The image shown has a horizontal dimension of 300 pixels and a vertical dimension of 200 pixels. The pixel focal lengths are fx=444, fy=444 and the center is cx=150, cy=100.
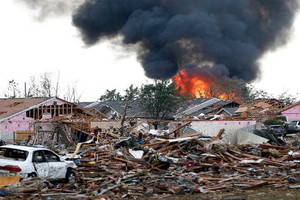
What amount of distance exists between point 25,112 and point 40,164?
34.8m

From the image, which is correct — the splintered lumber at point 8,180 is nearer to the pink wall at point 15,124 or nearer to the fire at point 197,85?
the pink wall at point 15,124

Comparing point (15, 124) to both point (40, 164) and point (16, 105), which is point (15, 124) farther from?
point (40, 164)

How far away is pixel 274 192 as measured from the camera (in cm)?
1441

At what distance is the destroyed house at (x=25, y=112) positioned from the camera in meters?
47.0

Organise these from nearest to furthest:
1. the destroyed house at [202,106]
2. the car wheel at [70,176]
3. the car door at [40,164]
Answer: the car door at [40,164], the car wheel at [70,176], the destroyed house at [202,106]

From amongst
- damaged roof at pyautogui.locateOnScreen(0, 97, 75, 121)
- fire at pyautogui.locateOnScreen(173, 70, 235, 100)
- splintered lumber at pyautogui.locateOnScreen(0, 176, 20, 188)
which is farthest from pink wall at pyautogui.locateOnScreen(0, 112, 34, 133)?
fire at pyautogui.locateOnScreen(173, 70, 235, 100)

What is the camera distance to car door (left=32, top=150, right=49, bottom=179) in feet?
50.0

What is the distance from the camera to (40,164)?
1541cm

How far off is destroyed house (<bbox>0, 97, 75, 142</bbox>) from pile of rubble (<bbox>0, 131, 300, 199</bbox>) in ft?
78.8

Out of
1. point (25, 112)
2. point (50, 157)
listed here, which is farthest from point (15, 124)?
point (50, 157)

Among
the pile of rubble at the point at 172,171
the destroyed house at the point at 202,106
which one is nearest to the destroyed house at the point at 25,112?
the destroyed house at the point at 202,106

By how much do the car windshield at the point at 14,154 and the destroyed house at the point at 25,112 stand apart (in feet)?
102

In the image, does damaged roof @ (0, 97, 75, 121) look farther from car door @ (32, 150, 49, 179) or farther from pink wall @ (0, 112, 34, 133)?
car door @ (32, 150, 49, 179)

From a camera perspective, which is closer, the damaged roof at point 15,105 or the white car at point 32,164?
the white car at point 32,164
